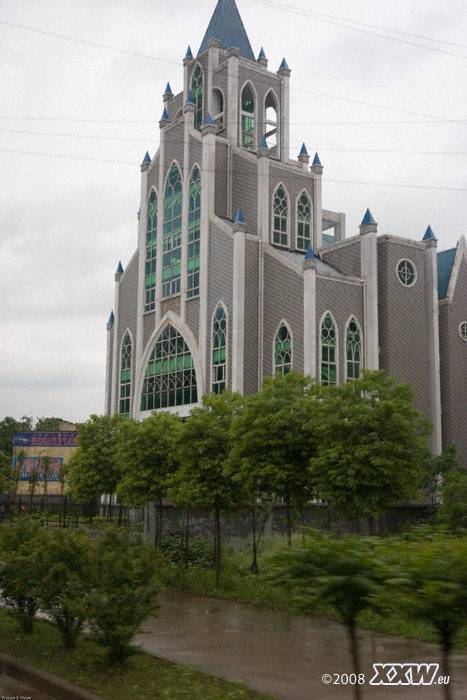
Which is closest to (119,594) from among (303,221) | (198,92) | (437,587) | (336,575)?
(336,575)

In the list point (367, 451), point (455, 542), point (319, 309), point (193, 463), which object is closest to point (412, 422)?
point (367, 451)

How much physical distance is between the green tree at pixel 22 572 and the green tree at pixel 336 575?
17.9ft

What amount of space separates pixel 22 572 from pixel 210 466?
311 inches

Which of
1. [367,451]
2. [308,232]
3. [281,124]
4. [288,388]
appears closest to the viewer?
[367,451]

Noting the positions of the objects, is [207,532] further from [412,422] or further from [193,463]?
[412,422]

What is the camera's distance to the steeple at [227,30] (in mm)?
49062

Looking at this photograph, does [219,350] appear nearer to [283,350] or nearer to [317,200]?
[283,350]

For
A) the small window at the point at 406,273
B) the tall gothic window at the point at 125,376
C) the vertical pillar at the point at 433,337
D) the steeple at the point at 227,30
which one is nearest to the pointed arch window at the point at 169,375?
the tall gothic window at the point at 125,376

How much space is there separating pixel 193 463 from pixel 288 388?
3237 millimetres

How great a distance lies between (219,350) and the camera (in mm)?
38625

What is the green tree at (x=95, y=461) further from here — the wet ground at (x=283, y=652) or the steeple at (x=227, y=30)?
the steeple at (x=227, y=30)

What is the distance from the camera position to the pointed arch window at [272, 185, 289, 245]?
41406 mm

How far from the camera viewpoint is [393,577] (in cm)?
545

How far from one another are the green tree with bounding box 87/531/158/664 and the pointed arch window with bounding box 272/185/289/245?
3313cm
